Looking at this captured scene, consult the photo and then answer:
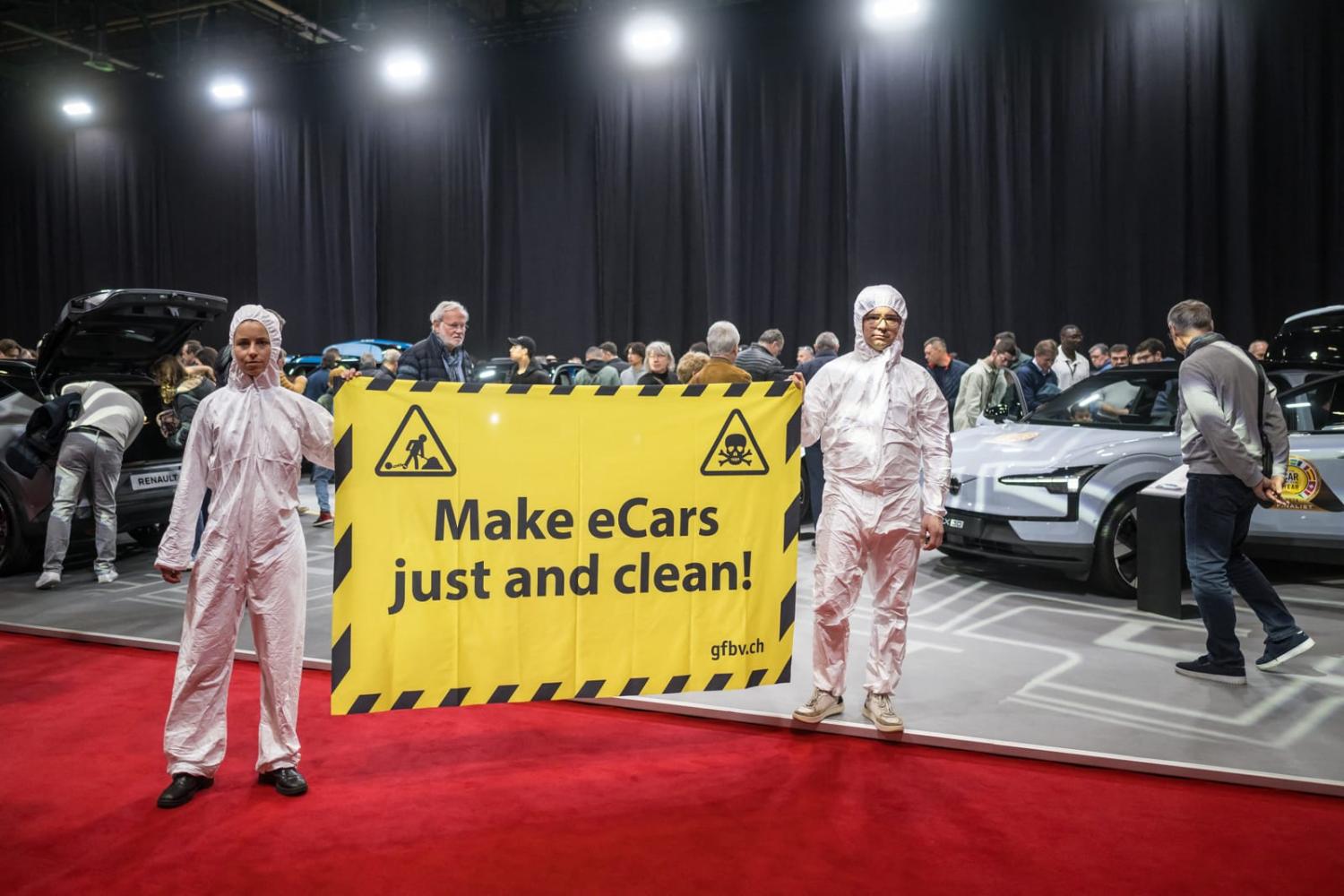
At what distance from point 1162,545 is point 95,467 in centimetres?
637

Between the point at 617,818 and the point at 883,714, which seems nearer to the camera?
the point at 617,818

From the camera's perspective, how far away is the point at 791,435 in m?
3.82

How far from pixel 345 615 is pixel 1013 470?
4.16 m

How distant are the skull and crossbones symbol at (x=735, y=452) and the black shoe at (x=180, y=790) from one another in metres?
2.04

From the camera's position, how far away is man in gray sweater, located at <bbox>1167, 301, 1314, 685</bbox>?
425 centimetres

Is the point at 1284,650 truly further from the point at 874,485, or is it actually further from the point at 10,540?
the point at 10,540

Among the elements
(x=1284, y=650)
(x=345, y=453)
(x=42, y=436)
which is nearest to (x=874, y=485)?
(x=345, y=453)

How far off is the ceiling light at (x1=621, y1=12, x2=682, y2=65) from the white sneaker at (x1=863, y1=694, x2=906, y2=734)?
514 inches

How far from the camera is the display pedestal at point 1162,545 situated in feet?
17.7

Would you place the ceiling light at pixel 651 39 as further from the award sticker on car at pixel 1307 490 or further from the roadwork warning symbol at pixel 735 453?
the roadwork warning symbol at pixel 735 453

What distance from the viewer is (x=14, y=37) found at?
18.0 metres

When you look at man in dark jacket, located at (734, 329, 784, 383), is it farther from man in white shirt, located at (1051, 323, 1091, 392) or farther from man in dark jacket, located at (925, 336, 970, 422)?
man in white shirt, located at (1051, 323, 1091, 392)

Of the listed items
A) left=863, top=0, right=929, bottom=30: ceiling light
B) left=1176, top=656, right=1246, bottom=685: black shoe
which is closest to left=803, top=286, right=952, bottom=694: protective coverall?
Answer: left=1176, top=656, right=1246, bottom=685: black shoe

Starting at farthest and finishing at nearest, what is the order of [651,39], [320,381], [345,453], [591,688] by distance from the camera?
[651,39], [320,381], [591,688], [345,453]
